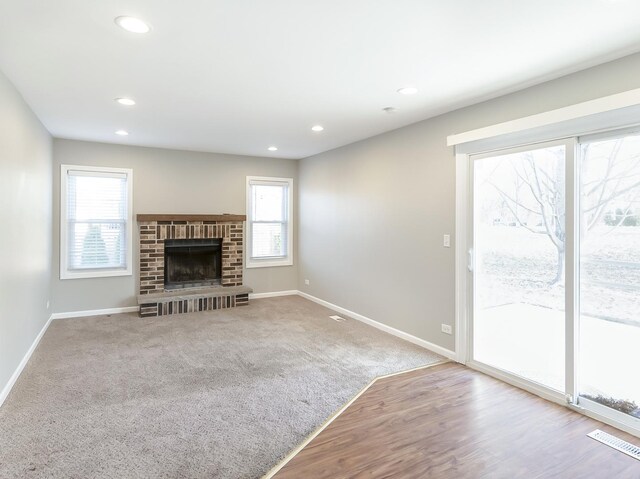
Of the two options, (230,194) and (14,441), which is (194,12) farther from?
(230,194)

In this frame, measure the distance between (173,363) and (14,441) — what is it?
1407mm

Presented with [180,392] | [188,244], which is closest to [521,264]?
[180,392]

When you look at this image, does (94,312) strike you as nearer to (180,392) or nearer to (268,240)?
(268,240)

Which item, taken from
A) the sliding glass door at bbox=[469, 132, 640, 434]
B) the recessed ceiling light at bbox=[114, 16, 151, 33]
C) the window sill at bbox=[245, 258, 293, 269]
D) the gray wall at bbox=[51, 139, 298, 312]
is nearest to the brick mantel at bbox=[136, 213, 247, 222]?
the gray wall at bbox=[51, 139, 298, 312]

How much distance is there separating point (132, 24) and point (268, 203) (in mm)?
4621

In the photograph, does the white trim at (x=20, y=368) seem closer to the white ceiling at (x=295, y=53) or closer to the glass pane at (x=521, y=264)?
the white ceiling at (x=295, y=53)

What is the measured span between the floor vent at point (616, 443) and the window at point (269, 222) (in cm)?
509

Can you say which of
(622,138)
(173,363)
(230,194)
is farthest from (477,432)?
(230,194)

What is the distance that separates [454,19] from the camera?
6.79 feet

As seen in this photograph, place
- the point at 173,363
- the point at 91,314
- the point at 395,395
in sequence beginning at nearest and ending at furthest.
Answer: the point at 395,395 → the point at 173,363 → the point at 91,314

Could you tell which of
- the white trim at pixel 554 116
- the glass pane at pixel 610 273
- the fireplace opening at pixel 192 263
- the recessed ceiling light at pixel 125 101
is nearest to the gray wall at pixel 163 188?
the fireplace opening at pixel 192 263

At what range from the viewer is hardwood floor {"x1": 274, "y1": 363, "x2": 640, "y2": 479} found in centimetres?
206

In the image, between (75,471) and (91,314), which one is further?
(91,314)

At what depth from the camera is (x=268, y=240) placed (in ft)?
22.1
